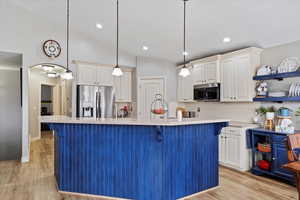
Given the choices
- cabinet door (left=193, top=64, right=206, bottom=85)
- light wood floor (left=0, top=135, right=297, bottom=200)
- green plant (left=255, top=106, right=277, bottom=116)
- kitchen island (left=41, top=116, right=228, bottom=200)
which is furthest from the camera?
cabinet door (left=193, top=64, right=206, bottom=85)

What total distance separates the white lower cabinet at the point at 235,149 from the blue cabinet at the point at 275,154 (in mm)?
147

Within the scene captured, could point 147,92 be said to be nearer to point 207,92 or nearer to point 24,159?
point 207,92

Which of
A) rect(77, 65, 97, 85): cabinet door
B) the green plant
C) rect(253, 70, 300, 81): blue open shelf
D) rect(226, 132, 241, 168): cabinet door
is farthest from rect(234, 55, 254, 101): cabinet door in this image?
rect(77, 65, 97, 85): cabinet door

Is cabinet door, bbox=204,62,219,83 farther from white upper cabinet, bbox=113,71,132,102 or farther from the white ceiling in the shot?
white upper cabinet, bbox=113,71,132,102

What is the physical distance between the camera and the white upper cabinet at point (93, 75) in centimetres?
543

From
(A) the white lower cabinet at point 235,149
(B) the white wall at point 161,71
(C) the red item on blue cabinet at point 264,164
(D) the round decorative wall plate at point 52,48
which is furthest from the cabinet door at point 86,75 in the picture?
(C) the red item on blue cabinet at point 264,164

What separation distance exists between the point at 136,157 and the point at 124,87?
3701mm

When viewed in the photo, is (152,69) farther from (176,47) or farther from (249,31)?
(249,31)

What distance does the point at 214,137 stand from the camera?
3.28 meters

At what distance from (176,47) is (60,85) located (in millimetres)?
5889

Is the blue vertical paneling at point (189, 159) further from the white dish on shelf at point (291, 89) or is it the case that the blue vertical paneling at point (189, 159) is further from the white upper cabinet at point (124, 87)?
the white upper cabinet at point (124, 87)

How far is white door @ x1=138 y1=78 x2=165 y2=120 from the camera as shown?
6.11 meters

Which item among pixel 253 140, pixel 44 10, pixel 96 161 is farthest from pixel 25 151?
pixel 253 140

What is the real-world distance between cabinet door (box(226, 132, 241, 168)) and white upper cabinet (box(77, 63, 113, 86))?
138 inches
